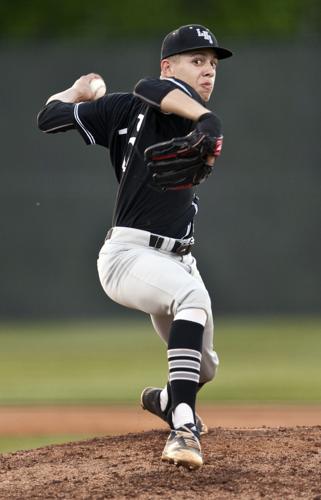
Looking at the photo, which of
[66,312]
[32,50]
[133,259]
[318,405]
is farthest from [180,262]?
[32,50]

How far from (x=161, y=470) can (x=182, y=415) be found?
22 cm

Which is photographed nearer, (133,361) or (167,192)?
(167,192)

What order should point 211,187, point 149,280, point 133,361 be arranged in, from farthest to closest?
point 211,187 < point 133,361 < point 149,280

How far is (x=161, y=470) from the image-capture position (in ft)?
11.8

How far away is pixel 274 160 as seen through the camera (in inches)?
525

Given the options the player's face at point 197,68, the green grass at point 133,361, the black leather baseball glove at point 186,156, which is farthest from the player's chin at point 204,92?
the green grass at point 133,361

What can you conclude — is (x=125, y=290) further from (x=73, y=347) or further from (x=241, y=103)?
(x=241, y=103)

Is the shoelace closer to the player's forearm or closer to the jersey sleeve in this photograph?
the player's forearm

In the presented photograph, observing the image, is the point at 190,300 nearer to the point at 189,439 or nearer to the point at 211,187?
the point at 189,439

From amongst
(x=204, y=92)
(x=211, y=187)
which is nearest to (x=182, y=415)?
(x=204, y=92)

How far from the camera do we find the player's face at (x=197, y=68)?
3.81 m

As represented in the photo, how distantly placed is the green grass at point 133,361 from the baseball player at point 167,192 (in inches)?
152

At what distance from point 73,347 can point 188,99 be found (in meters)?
8.04

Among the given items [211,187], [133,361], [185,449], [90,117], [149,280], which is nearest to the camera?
[185,449]
